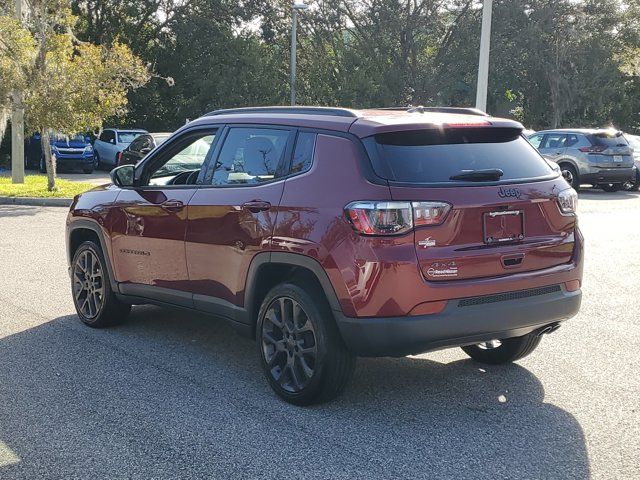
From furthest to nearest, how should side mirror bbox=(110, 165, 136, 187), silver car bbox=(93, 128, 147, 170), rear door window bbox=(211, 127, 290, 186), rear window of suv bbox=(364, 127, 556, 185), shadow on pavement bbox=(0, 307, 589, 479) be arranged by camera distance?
silver car bbox=(93, 128, 147, 170) → side mirror bbox=(110, 165, 136, 187) → rear door window bbox=(211, 127, 290, 186) → rear window of suv bbox=(364, 127, 556, 185) → shadow on pavement bbox=(0, 307, 589, 479)

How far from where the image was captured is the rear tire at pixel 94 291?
21.2 ft

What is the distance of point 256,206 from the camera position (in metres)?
4.91

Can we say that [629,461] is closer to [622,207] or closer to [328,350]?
[328,350]

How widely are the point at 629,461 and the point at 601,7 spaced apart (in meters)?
37.9

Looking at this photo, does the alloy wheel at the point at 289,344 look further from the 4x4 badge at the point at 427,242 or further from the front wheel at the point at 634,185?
the front wheel at the point at 634,185

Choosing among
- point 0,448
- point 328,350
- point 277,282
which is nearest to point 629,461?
point 328,350

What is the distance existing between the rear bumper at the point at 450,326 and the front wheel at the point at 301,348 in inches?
6.2

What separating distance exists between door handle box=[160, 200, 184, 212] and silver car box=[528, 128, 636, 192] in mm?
16246

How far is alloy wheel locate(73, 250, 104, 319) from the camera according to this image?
6.54 meters

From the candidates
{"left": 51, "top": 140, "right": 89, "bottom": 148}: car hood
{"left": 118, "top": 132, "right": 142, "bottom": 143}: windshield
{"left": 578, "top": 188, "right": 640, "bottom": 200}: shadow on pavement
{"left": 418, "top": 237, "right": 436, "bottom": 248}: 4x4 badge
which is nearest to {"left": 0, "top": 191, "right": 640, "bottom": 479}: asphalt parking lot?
{"left": 418, "top": 237, "right": 436, "bottom": 248}: 4x4 badge

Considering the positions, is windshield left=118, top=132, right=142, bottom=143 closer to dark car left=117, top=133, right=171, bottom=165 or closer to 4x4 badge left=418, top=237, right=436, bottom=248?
dark car left=117, top=133, right=171, bottom=165

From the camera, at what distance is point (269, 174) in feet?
16.4

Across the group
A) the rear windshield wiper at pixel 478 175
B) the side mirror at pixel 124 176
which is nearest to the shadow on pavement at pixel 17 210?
the side mirror at pixel 124 176

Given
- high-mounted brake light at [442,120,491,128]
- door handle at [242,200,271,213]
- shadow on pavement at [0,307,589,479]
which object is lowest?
shadow on pavement at [0,307,589,479]
